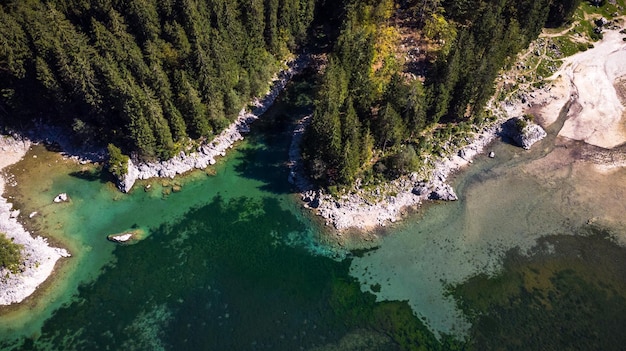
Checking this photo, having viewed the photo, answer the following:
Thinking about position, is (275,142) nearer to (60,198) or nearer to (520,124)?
(60,198)

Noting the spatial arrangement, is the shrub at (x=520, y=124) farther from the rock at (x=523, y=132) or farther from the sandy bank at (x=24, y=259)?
the sandy bank at (x=24, y=259)

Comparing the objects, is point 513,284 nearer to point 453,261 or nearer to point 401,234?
point 453,261

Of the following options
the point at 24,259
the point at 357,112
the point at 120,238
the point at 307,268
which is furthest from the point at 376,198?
the point at 24,259

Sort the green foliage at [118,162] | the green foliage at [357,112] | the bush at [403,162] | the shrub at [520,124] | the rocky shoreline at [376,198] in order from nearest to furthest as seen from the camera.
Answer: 1. the green foliage at [357,112]
2. the green foliage at [118,162]
3. the rocky shoreline at [376,198]
4. the bush at [403,162]
5. the shrub at [520,124]

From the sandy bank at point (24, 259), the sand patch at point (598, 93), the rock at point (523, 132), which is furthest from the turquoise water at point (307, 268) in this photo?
the sand patch at point (598, 93)

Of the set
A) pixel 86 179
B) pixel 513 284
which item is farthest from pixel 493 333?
pixel 86 179

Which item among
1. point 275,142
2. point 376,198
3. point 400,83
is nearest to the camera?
point 400,83

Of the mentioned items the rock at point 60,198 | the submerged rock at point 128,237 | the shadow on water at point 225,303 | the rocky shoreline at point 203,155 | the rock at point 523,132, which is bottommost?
the shadow on water at point 225,303
